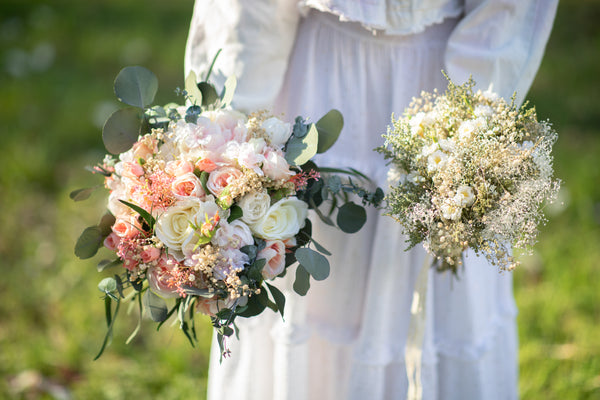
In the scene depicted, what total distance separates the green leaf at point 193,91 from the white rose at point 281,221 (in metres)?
0.33

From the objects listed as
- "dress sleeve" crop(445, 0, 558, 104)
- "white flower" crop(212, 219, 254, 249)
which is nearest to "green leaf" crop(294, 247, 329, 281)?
"white flower" crop(212, 219, 254, 249)

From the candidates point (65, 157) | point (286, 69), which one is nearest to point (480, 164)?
point (286, 69)

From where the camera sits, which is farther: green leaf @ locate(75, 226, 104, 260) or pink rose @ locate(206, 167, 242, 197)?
green leaf @ locate(75, 226, 104, 260)

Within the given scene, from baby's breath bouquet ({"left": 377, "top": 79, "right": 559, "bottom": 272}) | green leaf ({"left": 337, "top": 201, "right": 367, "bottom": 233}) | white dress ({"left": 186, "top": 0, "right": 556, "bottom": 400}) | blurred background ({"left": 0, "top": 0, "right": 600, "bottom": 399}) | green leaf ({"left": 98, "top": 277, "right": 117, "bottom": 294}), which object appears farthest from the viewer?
blurred background ({"left": 0, "top": 0, "right": 600, "bottom": 399})

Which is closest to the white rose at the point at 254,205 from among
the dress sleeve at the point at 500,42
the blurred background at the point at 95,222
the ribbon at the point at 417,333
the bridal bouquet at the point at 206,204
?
the bridal bouquet at the point at 206,204

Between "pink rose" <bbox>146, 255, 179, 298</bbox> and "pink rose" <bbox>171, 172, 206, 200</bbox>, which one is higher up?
"pink rose" <bbox>171, 172, 206, 200</bbox>

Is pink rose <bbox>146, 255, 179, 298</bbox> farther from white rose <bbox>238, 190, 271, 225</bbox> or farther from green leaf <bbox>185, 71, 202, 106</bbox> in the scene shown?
green leaf <bbox>185, 71, 202, 106</bbox>

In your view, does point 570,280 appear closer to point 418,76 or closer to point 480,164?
point 418,76

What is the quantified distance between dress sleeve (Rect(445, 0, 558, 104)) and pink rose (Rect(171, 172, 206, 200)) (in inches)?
28.0

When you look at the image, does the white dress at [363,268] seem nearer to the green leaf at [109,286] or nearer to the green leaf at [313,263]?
the green leaf at [313,263]

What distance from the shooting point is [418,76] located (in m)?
1.42

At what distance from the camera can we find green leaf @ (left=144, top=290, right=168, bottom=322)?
1150 mm

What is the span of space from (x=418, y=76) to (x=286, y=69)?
1.17 feet

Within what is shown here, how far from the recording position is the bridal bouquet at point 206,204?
41.4 inches
